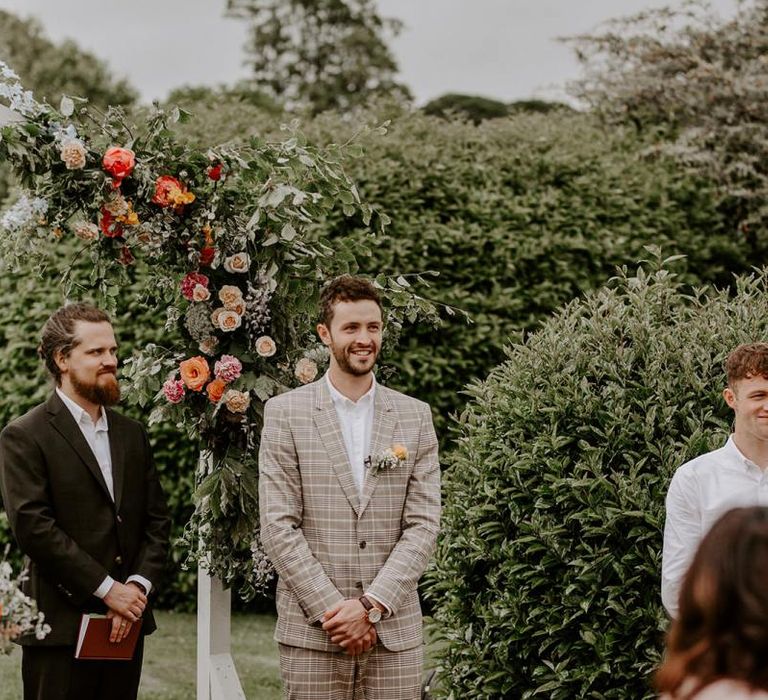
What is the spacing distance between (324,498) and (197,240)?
4.43 ft

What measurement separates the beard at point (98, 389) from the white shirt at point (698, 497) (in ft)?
6.87

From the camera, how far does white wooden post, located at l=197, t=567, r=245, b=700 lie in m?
4.79

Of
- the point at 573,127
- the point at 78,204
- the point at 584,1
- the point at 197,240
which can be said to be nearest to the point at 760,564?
the point at 197,240

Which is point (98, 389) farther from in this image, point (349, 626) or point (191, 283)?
point (349, 626)

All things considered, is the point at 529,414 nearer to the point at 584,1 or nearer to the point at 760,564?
the point at 760,564

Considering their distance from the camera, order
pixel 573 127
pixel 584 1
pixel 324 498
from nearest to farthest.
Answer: pixel 324 498
pixel 573 127
pixel 584 1

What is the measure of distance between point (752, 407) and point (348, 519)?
4.76ft

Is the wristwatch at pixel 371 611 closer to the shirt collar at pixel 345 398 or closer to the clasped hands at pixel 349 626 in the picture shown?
the clasped hands at pixel 349 626

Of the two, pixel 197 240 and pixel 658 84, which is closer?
pixel 197 240

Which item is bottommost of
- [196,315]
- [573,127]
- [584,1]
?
[196,315]

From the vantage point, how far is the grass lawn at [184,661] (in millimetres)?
6371

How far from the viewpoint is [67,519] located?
4.08 metres

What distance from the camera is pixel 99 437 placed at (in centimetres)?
428

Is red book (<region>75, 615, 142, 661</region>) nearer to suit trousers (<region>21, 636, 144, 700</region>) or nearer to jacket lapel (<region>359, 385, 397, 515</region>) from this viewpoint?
suit trousers (<region>21, 636, 144, 700</region>)
